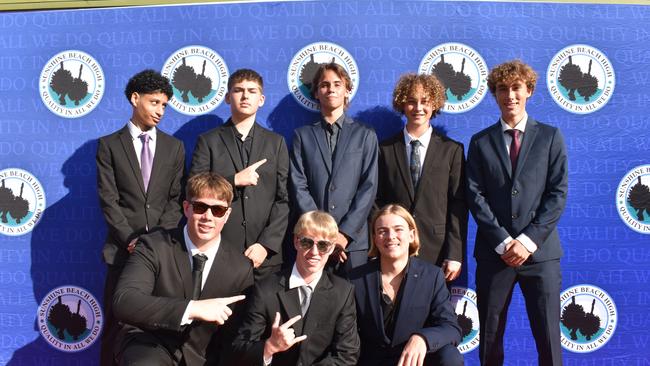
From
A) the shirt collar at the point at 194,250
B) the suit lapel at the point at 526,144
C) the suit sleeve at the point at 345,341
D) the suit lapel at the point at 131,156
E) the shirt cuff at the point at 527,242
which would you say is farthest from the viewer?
the suit lapel at the point at 131,156

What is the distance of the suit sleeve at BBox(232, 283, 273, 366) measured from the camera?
2.99 metres

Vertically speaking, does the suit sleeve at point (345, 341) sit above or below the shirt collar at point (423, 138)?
below

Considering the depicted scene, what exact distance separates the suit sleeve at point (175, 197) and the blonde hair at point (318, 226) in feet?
3.60

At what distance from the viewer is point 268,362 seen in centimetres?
294

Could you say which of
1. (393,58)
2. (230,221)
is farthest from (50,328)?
(393,58)

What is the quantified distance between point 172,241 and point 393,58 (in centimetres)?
222

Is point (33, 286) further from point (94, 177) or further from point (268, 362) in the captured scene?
point (268, 362)

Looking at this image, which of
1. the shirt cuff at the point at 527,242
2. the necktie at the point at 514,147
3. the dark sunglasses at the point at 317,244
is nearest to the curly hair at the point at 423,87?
the necktie at the point at 514,147

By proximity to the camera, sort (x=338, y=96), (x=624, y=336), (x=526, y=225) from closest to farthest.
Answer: (x=526, y=225) < (x=338, y=96) < (x=624, y=336)

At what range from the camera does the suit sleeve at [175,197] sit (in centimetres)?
395

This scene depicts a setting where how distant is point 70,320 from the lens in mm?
4684

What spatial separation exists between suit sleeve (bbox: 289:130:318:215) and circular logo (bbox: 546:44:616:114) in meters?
1.91

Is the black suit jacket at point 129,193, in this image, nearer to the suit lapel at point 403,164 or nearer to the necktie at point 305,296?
the necktie at point 305,296

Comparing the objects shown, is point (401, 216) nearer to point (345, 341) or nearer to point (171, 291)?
point (345, 341)
